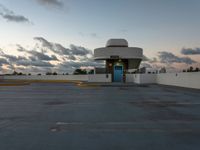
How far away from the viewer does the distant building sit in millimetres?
34219

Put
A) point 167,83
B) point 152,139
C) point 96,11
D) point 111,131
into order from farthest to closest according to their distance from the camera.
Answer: point 167,83
point 96,11
point 111,131
point 152,139

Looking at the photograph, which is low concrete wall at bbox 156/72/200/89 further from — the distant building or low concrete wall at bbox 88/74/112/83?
low concrete wall at bbox 88/74/112/83

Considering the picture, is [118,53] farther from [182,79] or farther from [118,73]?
[182,79]

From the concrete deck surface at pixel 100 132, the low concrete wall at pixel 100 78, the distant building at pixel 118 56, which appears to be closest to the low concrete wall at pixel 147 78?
the distant building at pixel 118 56

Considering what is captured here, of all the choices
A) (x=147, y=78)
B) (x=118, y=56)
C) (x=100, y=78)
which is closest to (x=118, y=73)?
(x=100, y=78)

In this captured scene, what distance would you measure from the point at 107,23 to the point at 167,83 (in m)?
10.7

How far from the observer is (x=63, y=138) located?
4.88m

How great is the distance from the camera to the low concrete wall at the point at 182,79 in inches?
810

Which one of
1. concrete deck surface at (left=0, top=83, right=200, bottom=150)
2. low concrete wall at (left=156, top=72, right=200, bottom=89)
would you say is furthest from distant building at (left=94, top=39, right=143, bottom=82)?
concrete deck surface at (left=0, top=83, right=200, bottom=150)

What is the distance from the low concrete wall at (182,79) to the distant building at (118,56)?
637cm

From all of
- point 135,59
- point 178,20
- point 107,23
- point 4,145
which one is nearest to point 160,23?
point 178,20

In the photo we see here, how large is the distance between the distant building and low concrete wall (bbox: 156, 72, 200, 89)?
251 inches

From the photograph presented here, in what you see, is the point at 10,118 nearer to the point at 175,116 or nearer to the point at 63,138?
the point at 63,138

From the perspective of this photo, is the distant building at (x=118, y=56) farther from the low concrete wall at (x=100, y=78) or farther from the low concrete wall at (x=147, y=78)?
the low concrete wall at (x=147, y=78)
